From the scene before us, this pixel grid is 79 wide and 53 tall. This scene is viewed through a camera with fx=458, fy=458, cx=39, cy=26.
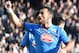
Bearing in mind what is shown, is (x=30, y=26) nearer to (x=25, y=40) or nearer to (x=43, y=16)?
(x=43, y=16)

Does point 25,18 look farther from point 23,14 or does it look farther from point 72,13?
point 72,13

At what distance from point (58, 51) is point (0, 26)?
9.78 metres

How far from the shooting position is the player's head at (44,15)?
23.7 feet

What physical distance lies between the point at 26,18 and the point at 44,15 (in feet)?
33.2

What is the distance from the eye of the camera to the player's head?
721cm

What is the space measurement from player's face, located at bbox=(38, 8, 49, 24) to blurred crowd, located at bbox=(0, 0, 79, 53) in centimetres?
735

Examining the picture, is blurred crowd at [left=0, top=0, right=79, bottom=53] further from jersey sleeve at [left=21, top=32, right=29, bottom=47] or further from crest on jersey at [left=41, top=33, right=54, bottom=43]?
crest on jersey at [left=41, top=33, right=54, bottom=43]

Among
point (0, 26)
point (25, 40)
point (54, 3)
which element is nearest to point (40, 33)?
point (25, 40)

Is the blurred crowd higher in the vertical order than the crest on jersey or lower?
lower

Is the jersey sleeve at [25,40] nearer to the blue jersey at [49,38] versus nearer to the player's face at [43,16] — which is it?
the blue jersey at [49,38]

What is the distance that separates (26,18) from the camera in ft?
57.1

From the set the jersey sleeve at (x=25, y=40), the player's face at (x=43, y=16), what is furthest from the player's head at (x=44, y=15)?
the jersey sleeve at (x=25, y=40)

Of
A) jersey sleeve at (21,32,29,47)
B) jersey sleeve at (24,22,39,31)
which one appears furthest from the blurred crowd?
jersey sleeve at (24,22,39,31)

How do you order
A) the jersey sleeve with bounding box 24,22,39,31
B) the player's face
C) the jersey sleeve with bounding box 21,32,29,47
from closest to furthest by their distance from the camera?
the player's face, the jersey sleeve with bounding box 24,22,39,31, the jersey sleeve with bounding box 21,32,29,47
